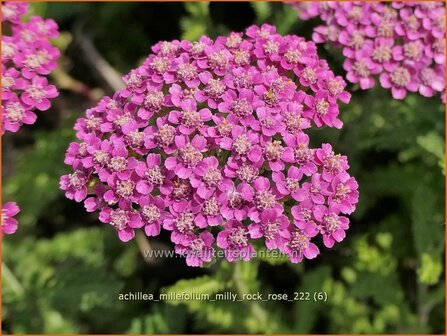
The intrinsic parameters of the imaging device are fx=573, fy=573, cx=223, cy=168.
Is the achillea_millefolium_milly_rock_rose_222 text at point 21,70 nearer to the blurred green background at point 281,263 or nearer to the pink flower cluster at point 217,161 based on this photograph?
the pink flower cluster at point 217,161

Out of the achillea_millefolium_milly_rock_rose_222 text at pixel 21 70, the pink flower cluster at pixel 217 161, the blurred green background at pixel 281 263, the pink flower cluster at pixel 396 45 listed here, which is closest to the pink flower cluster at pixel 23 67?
the achillea_millefolium_milly_rock_rose_222 text at pixel 21 70

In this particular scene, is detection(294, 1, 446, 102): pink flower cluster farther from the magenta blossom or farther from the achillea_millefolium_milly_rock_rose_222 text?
the achillea_millefolium_milly_rock_rose_222 text

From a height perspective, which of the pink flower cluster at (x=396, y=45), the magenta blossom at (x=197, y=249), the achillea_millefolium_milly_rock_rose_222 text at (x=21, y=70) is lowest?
the achillea_millefolium_milly_rock_rose_222 text at (x=21, y=70)

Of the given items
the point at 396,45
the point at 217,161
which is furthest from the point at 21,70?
the point at 396,45

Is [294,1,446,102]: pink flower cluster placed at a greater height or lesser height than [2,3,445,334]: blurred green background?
greater

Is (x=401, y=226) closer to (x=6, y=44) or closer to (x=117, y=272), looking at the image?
(x=117, y=272)

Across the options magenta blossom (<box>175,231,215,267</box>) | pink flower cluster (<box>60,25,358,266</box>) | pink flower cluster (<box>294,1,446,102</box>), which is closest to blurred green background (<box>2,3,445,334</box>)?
pink flower cluster (<box>294,1,446,102</box>)

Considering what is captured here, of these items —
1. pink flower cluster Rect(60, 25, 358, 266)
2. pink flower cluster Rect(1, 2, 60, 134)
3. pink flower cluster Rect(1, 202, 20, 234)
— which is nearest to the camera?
pink flower cluster Rect(60, 25, 358, 266)
